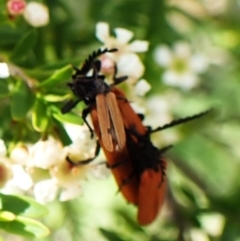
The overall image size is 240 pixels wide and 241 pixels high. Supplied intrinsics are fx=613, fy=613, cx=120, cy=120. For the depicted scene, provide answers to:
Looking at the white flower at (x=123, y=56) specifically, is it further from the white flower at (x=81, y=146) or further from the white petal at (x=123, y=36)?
the white flower at (x=81, y=146)

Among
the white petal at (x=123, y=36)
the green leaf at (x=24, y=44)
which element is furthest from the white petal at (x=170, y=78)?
the green leaf at (x=24, y=44)

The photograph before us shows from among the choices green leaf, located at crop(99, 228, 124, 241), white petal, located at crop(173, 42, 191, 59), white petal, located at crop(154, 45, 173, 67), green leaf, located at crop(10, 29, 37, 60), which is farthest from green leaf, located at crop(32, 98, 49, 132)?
white petal, located at crop(173, 42, 191, 59)

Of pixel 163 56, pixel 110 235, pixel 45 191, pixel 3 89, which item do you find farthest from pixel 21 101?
pixel 163 56

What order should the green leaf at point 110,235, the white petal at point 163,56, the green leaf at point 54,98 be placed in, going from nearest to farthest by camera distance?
the green leaf at point 54,98 → the green leaf at point 110,235 → the white petal at point 163,56

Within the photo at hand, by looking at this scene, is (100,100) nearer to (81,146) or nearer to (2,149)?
(81,146)

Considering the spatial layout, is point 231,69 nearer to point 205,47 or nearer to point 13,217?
point 205,47

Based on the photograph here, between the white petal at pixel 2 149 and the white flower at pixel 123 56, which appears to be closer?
the white petal at pixel 2 149

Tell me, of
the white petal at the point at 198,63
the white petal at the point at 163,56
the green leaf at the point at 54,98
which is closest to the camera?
the green leaf at the point at 54,98
